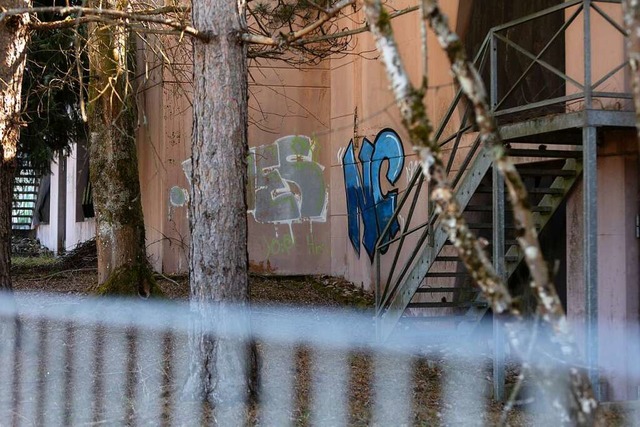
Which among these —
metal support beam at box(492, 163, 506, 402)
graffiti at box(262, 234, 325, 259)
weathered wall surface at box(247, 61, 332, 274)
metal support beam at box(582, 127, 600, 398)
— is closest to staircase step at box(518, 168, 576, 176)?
metal support beam at box(492, 163, 506, 402)

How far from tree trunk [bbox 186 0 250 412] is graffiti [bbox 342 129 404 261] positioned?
582cm

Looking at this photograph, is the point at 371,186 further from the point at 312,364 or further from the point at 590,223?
A: the point at 590,223

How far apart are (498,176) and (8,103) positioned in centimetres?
453

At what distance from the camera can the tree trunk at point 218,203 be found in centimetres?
654

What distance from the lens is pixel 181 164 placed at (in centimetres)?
1397

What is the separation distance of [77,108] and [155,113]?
1360 mm

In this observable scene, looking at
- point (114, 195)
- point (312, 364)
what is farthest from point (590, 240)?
point (114, 195)

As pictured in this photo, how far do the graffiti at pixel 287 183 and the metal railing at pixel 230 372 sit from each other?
397 centimetres

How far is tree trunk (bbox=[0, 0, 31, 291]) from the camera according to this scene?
26.2 feet

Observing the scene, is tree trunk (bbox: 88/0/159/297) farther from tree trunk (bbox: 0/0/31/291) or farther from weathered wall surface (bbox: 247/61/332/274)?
weathered wall surface (bbox: 247/61/332/274)

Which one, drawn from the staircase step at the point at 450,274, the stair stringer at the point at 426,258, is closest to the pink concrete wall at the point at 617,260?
the stair stringer at the point at 426,258

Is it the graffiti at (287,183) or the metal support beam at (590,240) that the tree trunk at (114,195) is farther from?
the metal support beam at (590,240)

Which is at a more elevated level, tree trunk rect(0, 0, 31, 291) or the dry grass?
tree trunk rect(0, 0, 31, 291)

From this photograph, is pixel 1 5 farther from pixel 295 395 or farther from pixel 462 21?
pixel 462 21
